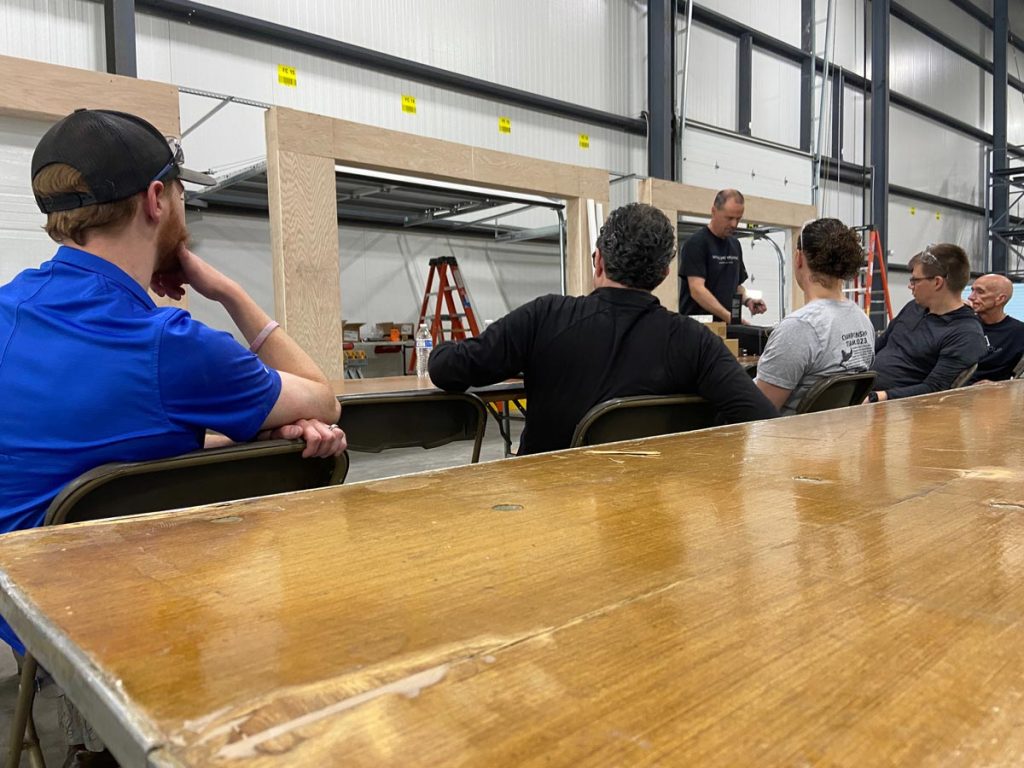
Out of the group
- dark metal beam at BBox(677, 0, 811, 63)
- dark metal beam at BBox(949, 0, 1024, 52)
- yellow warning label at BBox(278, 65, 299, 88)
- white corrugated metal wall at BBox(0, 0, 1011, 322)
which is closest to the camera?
white corrugated metal wall at BBox(0, 0, 1011, 322)

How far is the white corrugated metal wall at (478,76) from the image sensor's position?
3.75 meters

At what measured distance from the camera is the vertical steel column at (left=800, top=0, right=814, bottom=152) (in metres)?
7.53

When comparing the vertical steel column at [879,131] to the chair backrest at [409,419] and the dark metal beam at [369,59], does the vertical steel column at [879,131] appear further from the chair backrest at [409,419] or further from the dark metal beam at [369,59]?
the chair backrest at [409,419]

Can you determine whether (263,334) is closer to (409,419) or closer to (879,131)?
(409,419)

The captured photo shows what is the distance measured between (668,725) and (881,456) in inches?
26.8

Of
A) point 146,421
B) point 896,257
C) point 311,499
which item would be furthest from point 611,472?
point 896,257

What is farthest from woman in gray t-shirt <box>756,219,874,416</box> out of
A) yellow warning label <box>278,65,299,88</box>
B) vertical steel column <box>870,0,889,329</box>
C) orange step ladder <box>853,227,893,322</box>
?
vertical steel column <box>870,0,889,329</box>

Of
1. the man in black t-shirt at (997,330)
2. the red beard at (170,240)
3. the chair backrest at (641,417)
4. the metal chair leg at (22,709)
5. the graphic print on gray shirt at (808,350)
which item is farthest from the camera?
the man in black t-shirt at (997,330)

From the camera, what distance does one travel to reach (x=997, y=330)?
3105mm

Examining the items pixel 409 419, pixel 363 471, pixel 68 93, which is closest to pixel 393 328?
pixel 363 471

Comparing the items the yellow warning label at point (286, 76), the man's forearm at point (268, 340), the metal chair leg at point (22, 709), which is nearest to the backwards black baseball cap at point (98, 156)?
the man's forearm at point (268, 340)

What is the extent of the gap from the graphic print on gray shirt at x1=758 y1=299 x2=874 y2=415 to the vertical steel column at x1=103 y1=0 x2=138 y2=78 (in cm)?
352

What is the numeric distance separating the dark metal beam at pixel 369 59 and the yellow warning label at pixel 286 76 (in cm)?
15

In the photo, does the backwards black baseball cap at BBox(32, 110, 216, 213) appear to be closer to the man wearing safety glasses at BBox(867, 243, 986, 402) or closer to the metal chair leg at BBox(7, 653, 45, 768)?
the metal chair leg at BBox(7, 653, 45, 768)
